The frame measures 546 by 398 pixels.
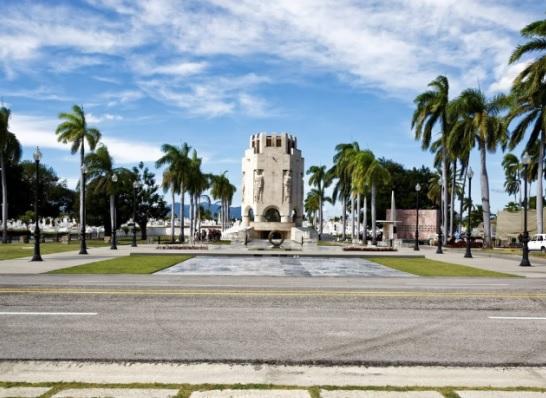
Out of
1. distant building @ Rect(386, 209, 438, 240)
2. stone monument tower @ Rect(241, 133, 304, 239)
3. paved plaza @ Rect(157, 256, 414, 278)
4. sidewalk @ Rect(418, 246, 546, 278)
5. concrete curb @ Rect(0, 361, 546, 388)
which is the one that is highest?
stone monument tower @ Rect(241, 133, 304, 239)

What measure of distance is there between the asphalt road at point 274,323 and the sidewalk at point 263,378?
0.38 metres

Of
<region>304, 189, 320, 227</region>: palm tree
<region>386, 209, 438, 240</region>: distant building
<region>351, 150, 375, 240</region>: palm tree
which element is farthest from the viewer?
<region>304, 189, 320, 227</region>: palm tree

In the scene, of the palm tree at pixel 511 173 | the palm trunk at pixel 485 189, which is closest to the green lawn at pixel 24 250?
the palm trunk at pixel 485 189

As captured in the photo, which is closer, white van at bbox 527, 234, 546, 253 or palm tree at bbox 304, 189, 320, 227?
white van at bbox 527, 234, 546, 253

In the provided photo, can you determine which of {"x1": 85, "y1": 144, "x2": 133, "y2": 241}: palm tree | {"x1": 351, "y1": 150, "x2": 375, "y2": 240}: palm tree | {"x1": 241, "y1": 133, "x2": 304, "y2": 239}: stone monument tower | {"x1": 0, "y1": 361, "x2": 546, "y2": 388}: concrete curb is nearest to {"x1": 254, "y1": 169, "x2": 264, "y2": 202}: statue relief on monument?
{"x1": 241, "y1": 133, "x2": 304, "y2": 239}: stone monument tower

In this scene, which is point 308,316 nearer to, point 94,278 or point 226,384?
point 226,384

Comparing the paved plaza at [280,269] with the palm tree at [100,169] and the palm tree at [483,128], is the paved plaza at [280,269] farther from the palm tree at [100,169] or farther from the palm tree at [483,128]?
the palm tree at [100,169]

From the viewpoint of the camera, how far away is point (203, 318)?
1057 centimetres

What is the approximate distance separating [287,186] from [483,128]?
26382 millimetres

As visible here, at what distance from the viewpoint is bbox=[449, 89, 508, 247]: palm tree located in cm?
5422

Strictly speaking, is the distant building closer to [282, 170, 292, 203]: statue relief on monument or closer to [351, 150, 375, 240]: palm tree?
[351, 150, 375, 240]: palm tree

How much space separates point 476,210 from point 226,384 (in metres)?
170

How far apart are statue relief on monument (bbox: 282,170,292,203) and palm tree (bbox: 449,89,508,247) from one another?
2213cm

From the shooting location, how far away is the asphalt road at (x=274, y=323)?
7.87m
